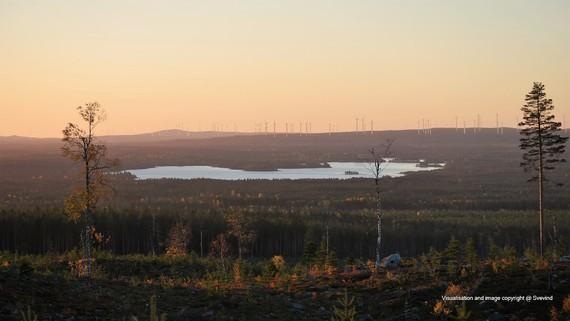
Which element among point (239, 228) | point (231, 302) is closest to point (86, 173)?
point (231, 302)

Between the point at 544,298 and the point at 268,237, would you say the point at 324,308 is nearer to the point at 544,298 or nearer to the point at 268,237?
the point at 544,298

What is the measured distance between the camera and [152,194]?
595 ft

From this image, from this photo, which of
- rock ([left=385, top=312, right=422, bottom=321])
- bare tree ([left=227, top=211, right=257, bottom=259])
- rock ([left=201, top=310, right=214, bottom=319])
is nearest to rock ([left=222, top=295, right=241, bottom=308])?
rock ([left=201, top=310, right=214, bottom=319])

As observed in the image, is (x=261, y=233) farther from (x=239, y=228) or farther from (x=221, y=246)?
(x=221, y=246)

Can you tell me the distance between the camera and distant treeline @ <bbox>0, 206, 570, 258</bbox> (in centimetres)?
8819

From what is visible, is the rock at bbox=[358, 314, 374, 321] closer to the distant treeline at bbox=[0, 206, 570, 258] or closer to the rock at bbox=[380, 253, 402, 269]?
the rock at bbox=[380, 253, 402, 269]

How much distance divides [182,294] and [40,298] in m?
6.94

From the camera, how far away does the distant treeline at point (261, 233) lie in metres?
88.2

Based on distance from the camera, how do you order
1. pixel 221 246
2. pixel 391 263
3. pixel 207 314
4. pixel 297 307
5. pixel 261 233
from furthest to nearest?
1. pixel 261 233
2. pixel 221 246
3. pixel 391 263
4. pixel 297 307
5. pixel 207 314

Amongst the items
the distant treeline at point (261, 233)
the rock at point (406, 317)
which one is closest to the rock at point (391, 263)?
the rock at point (406, 317)

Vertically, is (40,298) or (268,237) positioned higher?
(40,298)

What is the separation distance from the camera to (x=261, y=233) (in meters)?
99.4

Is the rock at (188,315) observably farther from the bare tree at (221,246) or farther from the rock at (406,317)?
the bare tree at (221,246)

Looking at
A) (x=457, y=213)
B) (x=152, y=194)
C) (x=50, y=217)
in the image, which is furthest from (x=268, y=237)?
(x=152, y=194)
